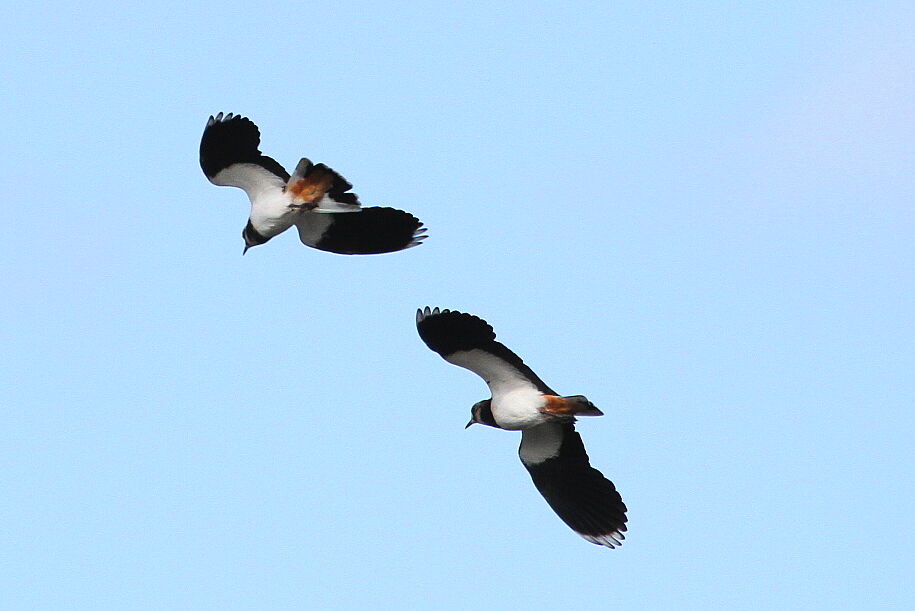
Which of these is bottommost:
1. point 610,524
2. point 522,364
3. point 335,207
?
point 610,524

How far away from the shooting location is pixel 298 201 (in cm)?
1575

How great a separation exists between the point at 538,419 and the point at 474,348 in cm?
77

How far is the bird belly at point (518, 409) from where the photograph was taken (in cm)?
1473

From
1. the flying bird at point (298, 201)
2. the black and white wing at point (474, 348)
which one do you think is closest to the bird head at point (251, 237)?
the flying bird at point (298, 201)

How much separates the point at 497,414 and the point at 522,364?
0.50 metres

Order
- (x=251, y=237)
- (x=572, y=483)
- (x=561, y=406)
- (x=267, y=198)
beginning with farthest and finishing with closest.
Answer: (x=251, y=237)
(x=267, y=198)
(x=572, y=483)
(x=561, y=406)

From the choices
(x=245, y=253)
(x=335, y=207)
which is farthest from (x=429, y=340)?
(x=245, y=253)

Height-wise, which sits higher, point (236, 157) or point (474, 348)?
point (236, 157)

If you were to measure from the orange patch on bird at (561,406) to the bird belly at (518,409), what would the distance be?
6 cm

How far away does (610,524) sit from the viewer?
49.1 feet

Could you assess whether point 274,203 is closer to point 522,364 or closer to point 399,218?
point 399,218

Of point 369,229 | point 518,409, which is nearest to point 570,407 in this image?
point 518,409

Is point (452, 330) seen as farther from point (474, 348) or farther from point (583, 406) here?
point (583, 406)

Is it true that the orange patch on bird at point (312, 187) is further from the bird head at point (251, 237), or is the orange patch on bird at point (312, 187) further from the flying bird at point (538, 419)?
the flying bird at point (538, 419)
